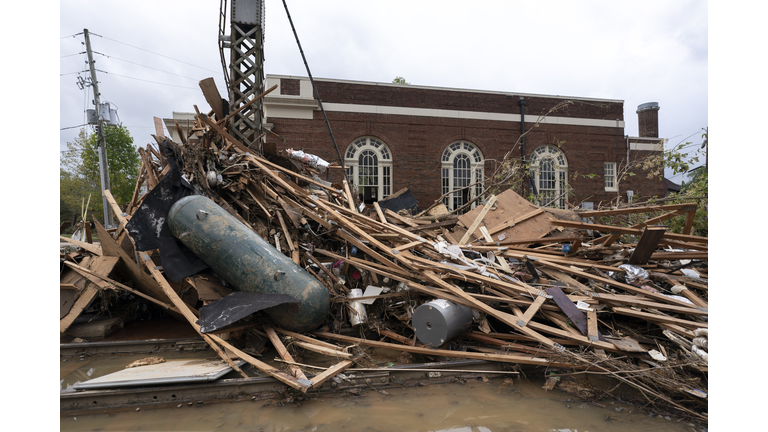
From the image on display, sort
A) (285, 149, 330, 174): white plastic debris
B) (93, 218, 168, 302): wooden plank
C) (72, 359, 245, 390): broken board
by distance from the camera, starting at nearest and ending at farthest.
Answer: (72, 359, 245, 390): broken board → (93, 218, 168, 302): wooden plank → (285, 149, 330, 174): white plastic debris

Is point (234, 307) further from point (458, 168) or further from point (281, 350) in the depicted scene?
point (458, 168)

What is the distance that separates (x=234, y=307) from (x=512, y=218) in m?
5.21

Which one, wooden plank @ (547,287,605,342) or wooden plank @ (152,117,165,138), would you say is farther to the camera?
wooden plank @ (152,117,165,138)

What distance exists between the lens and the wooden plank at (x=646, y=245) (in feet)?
16.1

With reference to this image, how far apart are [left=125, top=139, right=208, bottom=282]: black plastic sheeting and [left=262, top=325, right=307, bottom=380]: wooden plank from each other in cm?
140

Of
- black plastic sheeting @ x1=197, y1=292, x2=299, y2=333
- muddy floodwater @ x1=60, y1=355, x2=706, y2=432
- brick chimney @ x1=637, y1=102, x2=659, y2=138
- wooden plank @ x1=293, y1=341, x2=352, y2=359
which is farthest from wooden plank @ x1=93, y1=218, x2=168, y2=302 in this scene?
→ brick chimney @ x1=637, y1=102, x2=659, y2=138

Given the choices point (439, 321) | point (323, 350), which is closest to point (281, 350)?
point (323, 350)

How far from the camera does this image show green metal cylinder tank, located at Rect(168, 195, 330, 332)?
444 centimetres

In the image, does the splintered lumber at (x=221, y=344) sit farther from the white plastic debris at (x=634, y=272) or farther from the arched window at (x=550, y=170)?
the arched window at (x=550, y=170)

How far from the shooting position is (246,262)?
Result: 15.0 feet

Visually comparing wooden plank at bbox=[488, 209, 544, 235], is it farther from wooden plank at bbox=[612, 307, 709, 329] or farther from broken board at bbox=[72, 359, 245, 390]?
broken board at bbox=[72, 359, 245, 390]

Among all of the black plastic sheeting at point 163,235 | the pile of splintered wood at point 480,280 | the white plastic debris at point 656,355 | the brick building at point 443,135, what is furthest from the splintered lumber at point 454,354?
the brick building at point 443,135

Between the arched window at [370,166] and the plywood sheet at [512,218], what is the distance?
393 inches

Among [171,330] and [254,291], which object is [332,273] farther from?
[171,330]
